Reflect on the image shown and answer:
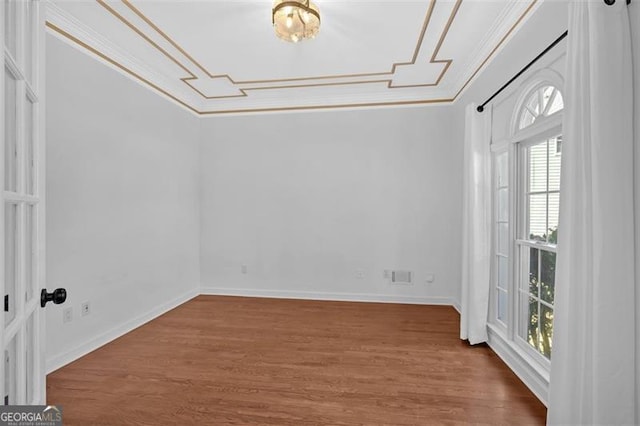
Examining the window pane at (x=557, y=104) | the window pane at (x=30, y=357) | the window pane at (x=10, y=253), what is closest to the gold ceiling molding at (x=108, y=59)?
the window pane at (x=10, y=253)

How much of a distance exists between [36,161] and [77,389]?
2061mm

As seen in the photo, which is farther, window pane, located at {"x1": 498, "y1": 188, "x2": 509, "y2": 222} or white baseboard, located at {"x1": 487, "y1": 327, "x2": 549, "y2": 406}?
window pane, located at {"x1": 498, "y1": 188, "x2": 509, "y2": 222}

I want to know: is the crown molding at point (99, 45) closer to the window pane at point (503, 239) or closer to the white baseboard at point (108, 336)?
the white baseboard at point (108, 336)

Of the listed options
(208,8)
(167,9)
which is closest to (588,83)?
(208,8)

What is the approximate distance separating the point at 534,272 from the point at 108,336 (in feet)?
13.0

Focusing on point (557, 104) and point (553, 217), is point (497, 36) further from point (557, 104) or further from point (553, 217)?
point (553, 217)

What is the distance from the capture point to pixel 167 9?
2.49 m

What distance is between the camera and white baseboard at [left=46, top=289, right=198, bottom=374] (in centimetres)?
252

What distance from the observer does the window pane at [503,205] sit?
2.91 m

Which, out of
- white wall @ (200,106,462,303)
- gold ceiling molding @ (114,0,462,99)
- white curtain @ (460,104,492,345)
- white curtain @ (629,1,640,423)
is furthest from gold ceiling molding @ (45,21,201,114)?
white curtain @ (629,1,640,423)

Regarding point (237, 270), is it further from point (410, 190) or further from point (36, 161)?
point (36, 161)

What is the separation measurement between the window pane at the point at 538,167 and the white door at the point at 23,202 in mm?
2951

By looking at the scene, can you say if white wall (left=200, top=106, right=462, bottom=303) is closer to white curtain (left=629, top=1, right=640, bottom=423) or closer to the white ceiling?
the white ceiling

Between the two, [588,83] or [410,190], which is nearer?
[588,83]
